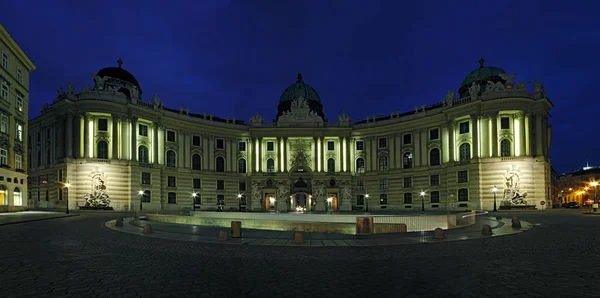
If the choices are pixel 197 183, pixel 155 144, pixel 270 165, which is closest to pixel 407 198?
pixel 270 165

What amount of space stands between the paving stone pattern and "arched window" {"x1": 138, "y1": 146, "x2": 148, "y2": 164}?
4917cm

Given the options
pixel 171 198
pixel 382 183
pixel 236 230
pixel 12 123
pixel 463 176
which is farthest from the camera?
pixel 382 183

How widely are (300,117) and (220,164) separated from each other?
18249mm

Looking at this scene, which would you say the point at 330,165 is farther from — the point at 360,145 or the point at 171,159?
the point at 171,159

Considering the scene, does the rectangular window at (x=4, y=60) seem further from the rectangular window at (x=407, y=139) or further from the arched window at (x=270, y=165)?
the rectangular window at (x=407, y=139)

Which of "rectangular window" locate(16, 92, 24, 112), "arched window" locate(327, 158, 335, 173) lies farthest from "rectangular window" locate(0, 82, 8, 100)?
"arched window" locate(327, 158, 335, 173)

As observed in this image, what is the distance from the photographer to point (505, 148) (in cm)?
6094

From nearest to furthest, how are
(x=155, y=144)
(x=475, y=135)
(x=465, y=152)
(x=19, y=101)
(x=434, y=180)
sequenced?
(x=19, y=101) → (x=475, y=135) → (x=465, y=152) → (x=155, y=144) → (x=434, y=180)

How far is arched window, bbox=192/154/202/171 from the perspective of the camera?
240 ft

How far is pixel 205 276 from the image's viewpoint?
33.8 ft

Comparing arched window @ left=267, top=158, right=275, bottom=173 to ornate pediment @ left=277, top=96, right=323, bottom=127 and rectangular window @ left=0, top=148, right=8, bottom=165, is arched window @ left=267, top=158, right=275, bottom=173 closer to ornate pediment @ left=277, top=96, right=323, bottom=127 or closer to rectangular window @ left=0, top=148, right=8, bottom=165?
ornate pediment @ left=277, top=96, right=323, bottom=127

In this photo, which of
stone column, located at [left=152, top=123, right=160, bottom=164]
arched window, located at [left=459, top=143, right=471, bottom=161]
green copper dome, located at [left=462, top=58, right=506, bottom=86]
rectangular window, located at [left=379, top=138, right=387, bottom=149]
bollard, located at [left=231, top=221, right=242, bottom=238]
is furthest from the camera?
rectangular window, located at [left=379, top=138, right=387, bottom=149]

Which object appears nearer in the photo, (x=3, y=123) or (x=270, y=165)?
(x=3, y=123)

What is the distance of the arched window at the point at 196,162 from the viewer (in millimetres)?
73188
